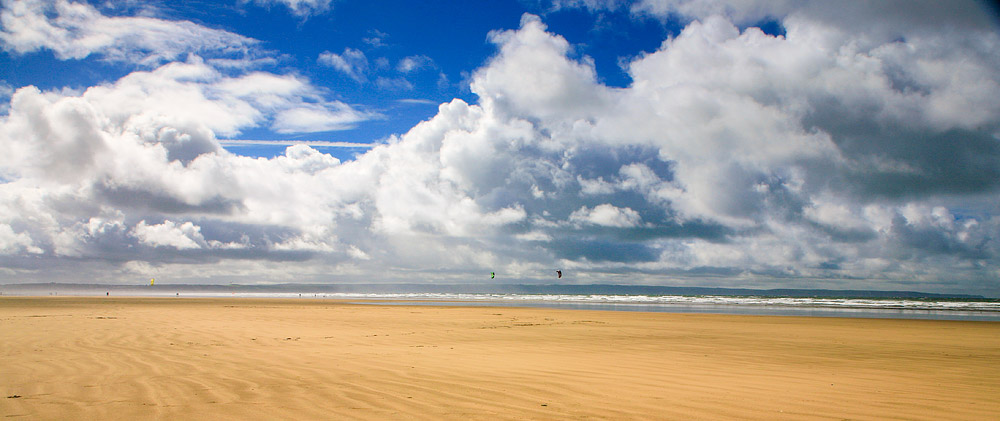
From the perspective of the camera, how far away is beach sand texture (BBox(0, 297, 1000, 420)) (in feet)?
19.3

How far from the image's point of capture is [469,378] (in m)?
7.98

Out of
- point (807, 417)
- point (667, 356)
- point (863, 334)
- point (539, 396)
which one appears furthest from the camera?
point (863, 334)

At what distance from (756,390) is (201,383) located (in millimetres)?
8079

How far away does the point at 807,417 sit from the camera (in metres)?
5.68

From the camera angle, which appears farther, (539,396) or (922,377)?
(922,377)

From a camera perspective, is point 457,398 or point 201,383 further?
point 201,383

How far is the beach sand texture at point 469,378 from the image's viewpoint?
5875 millimetres

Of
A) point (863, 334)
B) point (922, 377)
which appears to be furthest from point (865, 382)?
point (863, 334)

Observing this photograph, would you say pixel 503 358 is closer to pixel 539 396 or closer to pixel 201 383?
pixel 539 396

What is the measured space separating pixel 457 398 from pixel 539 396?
1090mm

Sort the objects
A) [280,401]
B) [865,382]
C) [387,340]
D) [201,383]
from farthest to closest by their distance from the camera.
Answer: [387,340] < [865,382] < [201,383] < [280,401]

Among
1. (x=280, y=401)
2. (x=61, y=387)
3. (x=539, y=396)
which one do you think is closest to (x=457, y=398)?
(x=539, y=396)

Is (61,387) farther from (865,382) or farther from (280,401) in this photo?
(865,382)

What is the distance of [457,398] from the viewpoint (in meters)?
6.48
